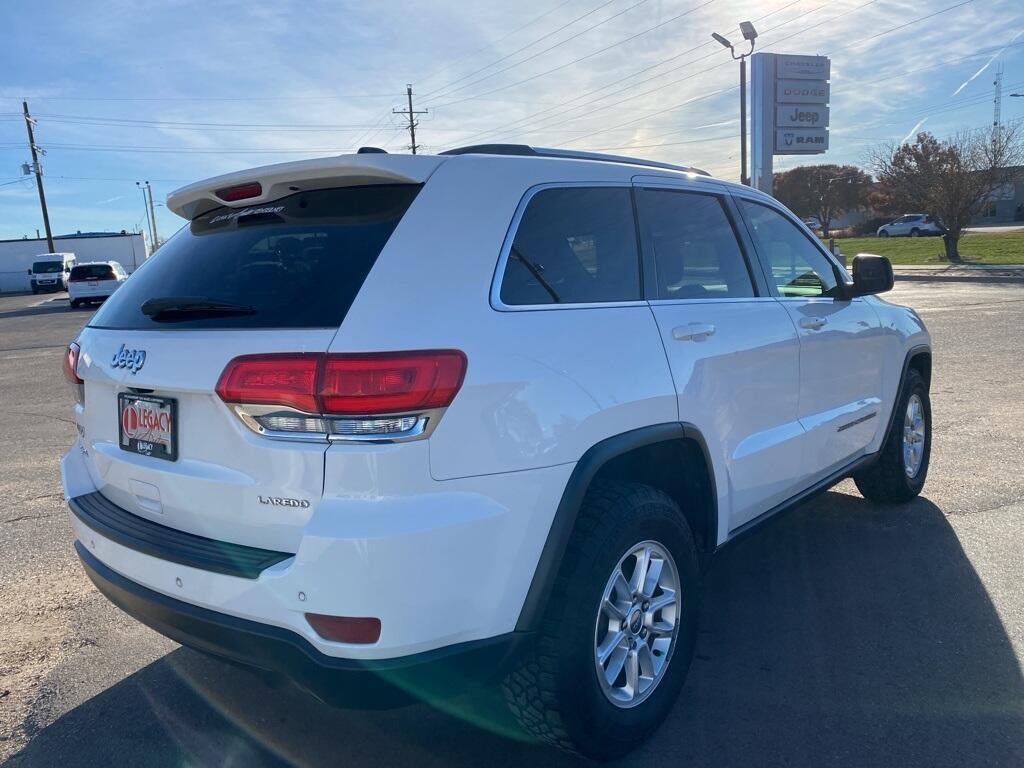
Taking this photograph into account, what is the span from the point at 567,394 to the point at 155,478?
1272 mm

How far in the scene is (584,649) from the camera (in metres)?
2.43

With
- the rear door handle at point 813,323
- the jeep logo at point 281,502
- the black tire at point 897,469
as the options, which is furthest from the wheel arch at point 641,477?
the black tire at point 897,469

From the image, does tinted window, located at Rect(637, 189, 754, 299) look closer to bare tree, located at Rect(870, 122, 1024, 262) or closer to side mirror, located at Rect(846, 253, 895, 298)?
side mirror, located at Rect(846, 253, 895, 298)

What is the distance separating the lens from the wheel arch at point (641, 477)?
234 cm

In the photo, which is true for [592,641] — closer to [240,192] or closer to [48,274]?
[240,192]

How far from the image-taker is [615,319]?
271cm

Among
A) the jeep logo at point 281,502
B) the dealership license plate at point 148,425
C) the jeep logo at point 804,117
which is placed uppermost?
the jeep logo at point 804,117

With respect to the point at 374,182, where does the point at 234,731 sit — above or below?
below

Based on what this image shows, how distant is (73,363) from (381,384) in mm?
1642

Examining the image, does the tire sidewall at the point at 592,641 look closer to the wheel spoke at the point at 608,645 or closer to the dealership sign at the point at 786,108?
the wheel spoke at the point at 608,645

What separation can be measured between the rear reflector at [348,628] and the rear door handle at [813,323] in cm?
251

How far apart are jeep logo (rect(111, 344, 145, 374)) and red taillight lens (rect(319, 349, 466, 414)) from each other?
0.79 m

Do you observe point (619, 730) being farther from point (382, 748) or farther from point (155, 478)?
point (155, 478)

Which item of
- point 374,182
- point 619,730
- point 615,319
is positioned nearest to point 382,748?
point 619,730
